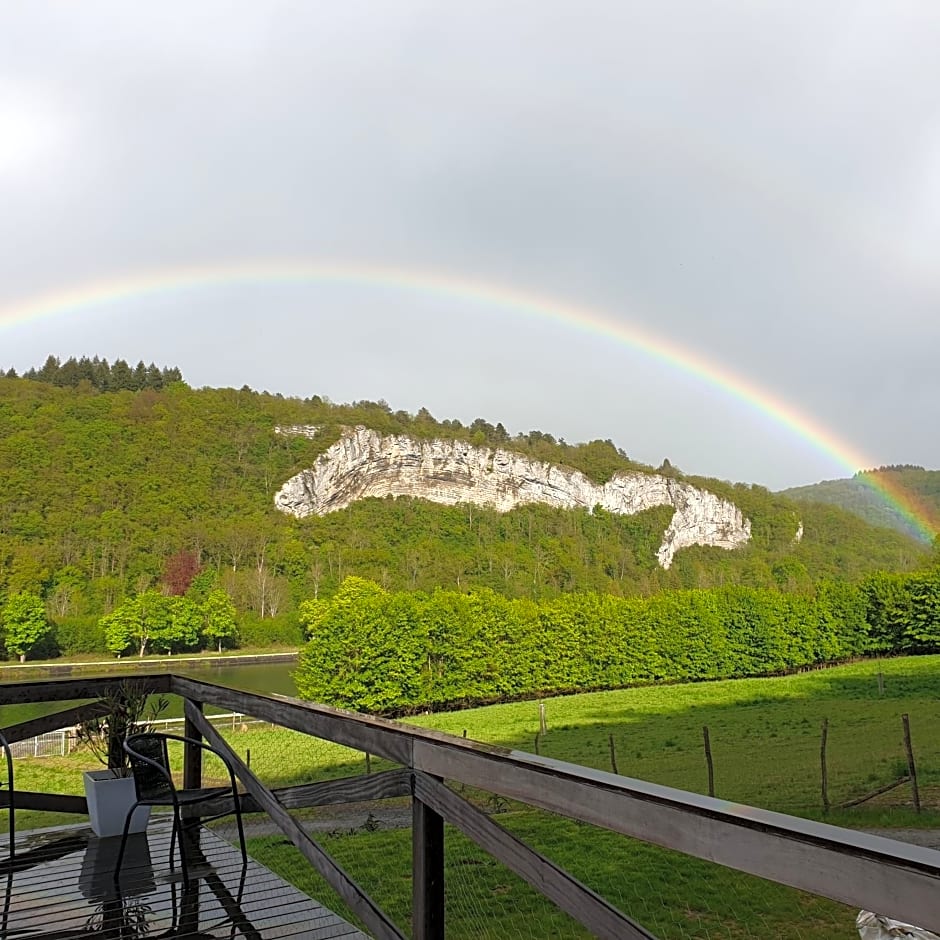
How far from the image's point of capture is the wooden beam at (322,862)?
1904mm

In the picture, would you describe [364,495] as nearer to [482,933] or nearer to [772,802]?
[772,802]

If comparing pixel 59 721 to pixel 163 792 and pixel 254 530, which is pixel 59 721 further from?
pixel 254 530

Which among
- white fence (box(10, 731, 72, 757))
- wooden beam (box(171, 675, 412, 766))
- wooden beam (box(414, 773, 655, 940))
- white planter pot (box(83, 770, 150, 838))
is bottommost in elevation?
white fence (box(10, 731, 72, 757))

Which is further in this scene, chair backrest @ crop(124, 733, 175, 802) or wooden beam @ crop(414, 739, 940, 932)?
chair backrest @ crop(124, 733, 175, 802)

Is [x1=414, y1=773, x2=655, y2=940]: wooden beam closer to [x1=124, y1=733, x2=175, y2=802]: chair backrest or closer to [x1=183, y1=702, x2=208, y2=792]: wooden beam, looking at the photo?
[x1=124, y1=733, x2=175, y2=802]: chair backrest

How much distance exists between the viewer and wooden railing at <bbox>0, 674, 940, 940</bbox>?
0.91 meters

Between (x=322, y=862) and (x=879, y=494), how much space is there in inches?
3578

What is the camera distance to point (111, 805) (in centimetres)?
327

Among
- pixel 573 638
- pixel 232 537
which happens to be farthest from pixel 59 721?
pixel 232 537

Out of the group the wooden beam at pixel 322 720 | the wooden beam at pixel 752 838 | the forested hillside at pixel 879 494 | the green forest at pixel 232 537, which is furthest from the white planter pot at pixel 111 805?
the forested hillside at pixel 879 494

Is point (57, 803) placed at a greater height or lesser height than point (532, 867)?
lesser

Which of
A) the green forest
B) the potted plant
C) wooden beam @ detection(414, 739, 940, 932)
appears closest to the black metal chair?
the potted plant

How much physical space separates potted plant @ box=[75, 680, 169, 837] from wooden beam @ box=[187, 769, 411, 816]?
1.47ft

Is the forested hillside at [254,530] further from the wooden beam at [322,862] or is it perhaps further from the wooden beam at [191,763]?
the wooden beam at [322,862]
